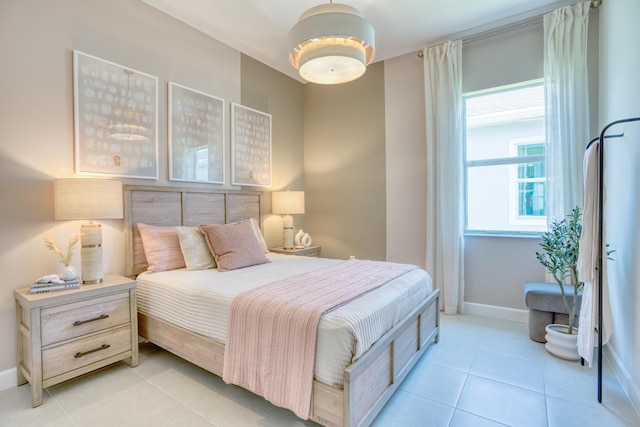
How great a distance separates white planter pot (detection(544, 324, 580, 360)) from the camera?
2.40 meters

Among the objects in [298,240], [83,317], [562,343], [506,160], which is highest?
[506,160]

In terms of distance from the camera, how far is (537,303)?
272 centimetres

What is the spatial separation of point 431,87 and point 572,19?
1.32 meters

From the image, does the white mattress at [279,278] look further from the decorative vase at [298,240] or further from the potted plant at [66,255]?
the decorative vase at [298,240]

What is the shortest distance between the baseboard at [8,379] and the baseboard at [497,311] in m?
4.05

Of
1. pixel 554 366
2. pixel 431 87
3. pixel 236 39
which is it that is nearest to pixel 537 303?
pixel 554 366

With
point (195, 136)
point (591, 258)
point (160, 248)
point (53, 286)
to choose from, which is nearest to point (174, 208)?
point (160, 248)

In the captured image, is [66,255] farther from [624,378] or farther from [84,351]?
[624,378]

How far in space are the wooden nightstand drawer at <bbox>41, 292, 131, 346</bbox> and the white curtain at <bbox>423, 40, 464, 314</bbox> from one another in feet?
10.2

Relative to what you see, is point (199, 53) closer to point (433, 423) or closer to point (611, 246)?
point (433, 423)

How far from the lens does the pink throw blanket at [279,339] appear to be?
1.55m

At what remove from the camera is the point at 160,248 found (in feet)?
8.89

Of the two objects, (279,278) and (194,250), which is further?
(194,250)

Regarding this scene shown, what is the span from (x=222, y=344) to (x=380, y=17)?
3.32 meters
